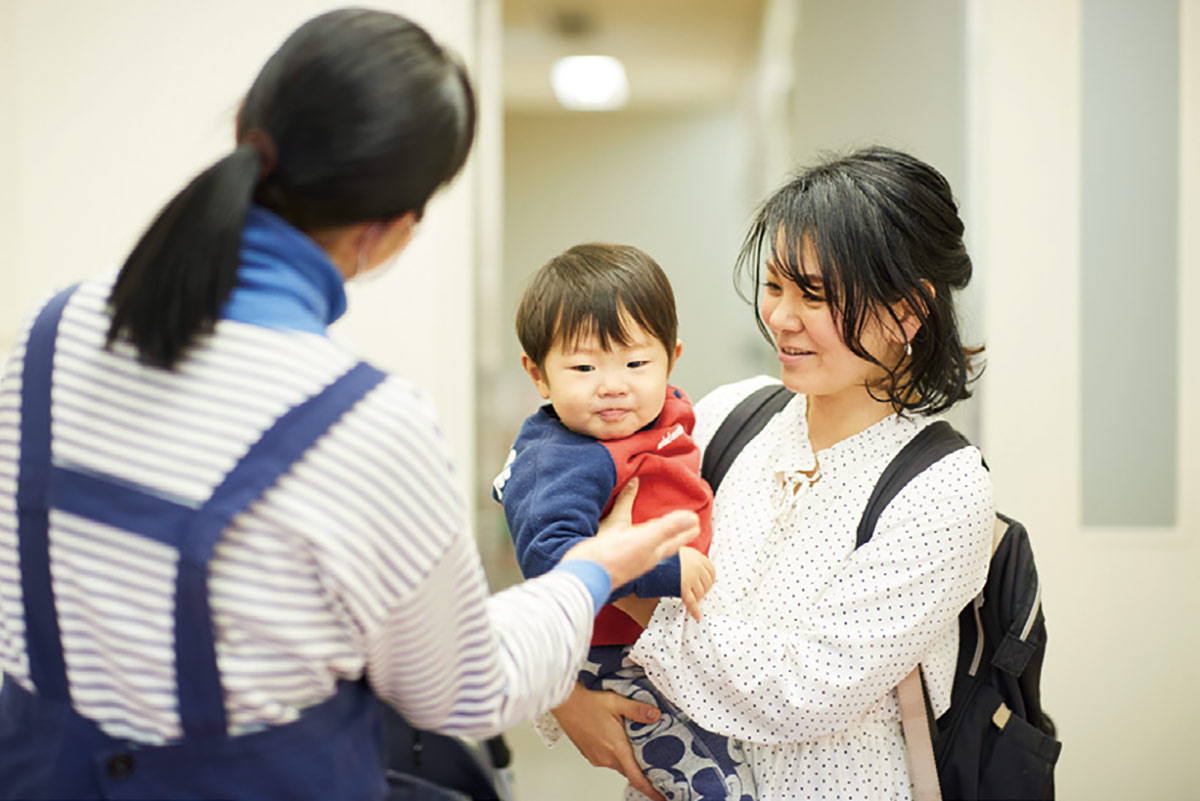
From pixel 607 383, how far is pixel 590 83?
4100 mm

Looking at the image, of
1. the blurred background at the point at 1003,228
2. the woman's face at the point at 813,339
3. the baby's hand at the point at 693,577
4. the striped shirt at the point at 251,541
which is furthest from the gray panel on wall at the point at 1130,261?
the striped shirt at the point at 251,541

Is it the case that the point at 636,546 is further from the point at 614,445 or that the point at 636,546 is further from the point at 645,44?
the point at 645,44

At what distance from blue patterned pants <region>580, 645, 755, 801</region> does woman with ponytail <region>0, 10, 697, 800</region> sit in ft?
1.58

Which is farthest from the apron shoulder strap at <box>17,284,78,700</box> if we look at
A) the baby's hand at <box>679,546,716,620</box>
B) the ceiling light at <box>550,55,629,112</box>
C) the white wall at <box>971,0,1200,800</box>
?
the ceiling light at <box>550,55,629,112</box>

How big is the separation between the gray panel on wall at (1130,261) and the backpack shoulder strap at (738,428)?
1500mm

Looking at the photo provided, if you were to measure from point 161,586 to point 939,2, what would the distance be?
2685 millimetres

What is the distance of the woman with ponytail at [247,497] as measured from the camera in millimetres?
728

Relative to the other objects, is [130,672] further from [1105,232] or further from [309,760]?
[1105,232]

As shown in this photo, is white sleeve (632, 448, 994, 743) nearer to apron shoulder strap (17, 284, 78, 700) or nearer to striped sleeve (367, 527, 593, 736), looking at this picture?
striped sleeve (367, 527, 593, 736)

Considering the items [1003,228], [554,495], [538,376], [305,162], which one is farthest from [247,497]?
[1003,228]

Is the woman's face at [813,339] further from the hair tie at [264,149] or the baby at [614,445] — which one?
the hair tie at [264,149]

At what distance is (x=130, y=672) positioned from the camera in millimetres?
745

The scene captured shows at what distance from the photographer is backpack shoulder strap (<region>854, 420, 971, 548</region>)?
46.5 inches

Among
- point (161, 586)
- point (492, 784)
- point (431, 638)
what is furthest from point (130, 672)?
point (492, 784)
